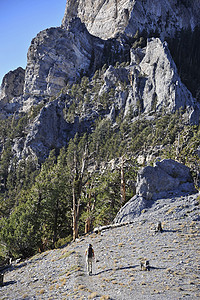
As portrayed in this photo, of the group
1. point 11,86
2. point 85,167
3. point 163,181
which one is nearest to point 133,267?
point 163,181

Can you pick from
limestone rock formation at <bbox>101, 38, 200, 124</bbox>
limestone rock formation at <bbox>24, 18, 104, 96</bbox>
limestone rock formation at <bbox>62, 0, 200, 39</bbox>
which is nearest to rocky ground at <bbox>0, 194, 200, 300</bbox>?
limestone rock formation at <bbox>101, 38, 200, 124</bbox>

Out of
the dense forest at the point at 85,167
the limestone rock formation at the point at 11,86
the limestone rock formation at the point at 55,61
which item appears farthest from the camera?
the limestone rock formation at the point at 11,86

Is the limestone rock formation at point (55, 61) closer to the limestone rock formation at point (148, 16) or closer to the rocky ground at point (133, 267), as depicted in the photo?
the limestone rock formation at point (148, 16)

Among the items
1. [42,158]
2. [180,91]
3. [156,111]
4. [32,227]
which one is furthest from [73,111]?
[32,227]

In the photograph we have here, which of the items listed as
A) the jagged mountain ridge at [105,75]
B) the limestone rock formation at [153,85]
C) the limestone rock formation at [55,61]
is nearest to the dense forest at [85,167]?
the limestone rock formation at [153,85]

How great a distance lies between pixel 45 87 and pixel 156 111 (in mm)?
85301

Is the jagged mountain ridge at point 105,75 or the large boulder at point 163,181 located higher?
the jagged mountain ridge at point 105,75

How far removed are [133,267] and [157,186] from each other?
11.9 meters

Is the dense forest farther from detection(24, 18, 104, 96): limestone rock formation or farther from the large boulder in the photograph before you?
detection(24, 18, 104, 96): limestone rock formation

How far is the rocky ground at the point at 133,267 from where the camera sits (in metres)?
7.98

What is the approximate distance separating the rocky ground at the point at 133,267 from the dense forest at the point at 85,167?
6.25m

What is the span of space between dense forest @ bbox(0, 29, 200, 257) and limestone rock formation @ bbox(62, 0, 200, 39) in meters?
14.4

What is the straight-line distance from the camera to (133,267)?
1038 cm

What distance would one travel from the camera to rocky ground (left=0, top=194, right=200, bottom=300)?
7.98 metres
